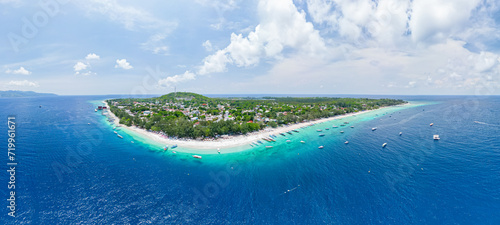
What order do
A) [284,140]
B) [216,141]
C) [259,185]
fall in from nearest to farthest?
[259,185]
[216,141]
[284,140]

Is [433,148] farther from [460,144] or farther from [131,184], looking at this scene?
[131,184]

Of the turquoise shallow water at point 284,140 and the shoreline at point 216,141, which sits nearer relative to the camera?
the turquoise shallow water at point 284,140

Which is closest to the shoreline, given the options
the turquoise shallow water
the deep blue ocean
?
the turquoise shallow water

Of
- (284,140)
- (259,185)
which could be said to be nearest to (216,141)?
(284,140)

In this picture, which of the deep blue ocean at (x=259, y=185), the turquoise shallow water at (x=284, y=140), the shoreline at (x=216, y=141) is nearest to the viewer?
the deep blue ocean at (x=259, y=185)

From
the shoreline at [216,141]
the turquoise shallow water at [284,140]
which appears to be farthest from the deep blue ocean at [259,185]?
the shoreline at [216,141]

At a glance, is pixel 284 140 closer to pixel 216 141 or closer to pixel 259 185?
pixel 216 141

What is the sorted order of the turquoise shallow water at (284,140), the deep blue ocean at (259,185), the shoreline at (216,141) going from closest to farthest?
the deep blue ocean at (259,185)
the turquoise shallow water at (284,140)
the shoreline at (216,141)

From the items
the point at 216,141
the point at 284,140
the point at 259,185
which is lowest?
the point at 259,185

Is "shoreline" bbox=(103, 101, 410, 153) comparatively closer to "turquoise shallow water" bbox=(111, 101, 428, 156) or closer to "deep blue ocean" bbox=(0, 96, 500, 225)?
"turquoise shallow water" bbox=(111, 101, 428, 156)

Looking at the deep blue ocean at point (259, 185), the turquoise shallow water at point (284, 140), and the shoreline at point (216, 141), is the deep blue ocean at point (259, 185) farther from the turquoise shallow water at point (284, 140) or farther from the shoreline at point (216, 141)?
the shoreline at point (216, 141)
